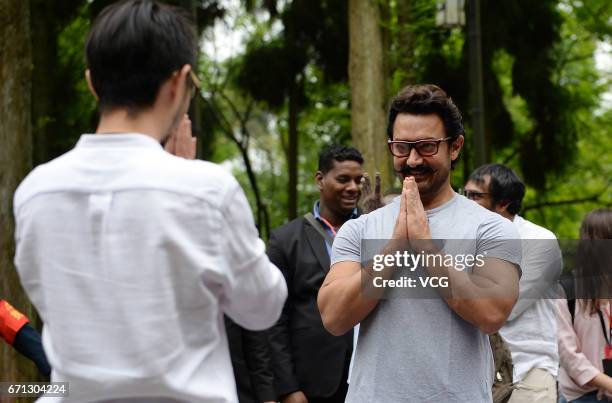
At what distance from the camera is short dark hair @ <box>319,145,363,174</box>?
7.16 meters

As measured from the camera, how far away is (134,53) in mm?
2482

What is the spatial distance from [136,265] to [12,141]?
7.51m

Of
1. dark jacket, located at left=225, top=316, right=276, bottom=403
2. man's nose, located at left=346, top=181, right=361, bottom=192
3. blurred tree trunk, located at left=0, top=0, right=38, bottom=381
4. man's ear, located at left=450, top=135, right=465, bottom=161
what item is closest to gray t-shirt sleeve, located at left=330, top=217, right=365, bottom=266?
man's ear, located at left=450, top=135, right=465, bottom=161

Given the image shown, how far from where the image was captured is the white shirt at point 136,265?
239cm

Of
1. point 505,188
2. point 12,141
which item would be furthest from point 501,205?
point 12,141

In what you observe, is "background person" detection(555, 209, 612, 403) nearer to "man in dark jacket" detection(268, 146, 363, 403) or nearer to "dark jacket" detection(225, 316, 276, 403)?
"man in dark jacket" detection(268, 146, 363, 403)

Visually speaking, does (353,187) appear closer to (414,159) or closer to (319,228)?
(319,228)

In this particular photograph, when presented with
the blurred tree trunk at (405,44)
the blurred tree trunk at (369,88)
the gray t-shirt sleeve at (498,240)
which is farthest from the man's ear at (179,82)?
the blurred tree trunk at (405,44)

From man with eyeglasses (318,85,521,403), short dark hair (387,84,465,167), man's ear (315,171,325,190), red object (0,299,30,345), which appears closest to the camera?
man with eyeglasses (318,85,521,403)

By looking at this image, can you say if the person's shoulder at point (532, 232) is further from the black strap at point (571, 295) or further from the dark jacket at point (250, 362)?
the dark jacket at point (250, 362)

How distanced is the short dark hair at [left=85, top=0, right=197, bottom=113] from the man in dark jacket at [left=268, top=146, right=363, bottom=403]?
153 inches

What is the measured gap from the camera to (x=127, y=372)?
2.37 m

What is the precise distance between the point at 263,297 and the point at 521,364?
398 centimetres

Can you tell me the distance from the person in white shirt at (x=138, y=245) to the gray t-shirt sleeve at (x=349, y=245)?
58.6 inches
